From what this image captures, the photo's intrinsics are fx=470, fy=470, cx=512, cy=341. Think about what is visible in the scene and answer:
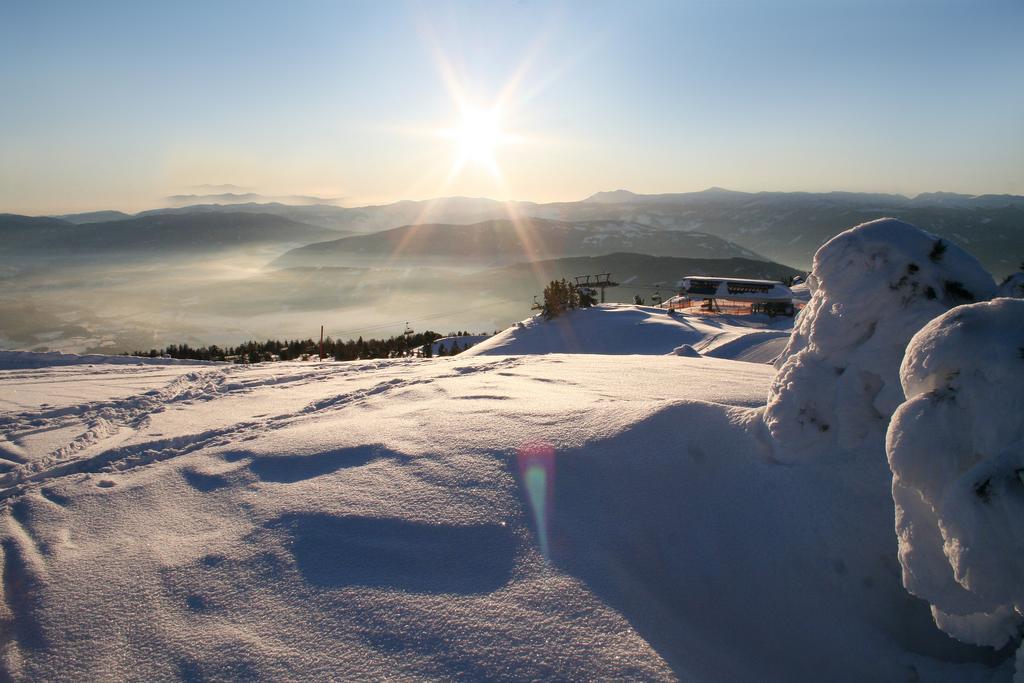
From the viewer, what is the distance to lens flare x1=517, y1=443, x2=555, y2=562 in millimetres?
3352

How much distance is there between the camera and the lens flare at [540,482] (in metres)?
3.35

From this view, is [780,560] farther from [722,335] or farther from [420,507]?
[722,335]

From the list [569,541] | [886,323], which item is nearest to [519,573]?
[569,541]

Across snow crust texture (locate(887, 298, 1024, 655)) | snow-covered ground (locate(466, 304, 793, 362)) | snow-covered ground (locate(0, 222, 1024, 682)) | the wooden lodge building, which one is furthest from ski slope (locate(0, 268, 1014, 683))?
the wooden lodge building

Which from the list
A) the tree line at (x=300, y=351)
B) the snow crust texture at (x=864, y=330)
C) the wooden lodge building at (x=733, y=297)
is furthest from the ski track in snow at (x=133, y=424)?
the wooden lodge building at (x=733, y=297)

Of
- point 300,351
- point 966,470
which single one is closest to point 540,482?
point 966,470

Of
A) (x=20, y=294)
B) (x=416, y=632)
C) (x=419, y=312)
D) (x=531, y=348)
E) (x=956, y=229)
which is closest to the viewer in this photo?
(x=416, y=632)

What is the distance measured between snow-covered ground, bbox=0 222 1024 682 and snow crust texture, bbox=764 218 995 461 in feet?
0.07

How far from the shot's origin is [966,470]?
2.31 metres

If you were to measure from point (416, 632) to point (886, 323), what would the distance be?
408cm

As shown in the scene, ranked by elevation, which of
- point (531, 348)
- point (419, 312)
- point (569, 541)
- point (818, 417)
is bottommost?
point (419, 312)

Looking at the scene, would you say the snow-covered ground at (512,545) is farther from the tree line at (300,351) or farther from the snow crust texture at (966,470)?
the tree line at (300,351)

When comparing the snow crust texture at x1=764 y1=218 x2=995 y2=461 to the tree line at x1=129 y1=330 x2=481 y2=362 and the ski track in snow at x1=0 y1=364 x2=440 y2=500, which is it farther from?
the tree line at x1=129 y1=330 x2=481 y2=362

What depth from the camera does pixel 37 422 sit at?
653cm
